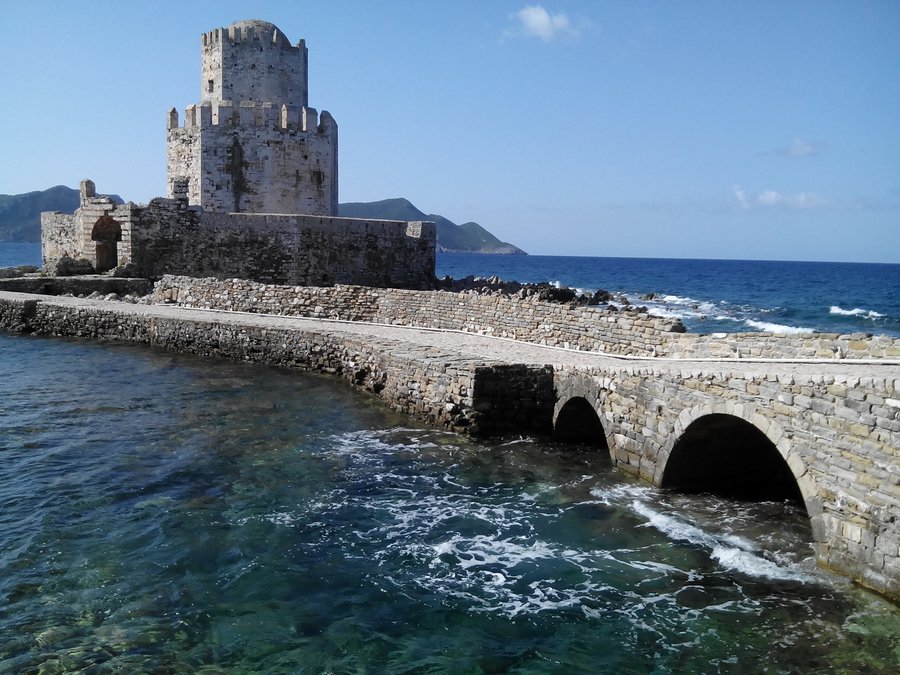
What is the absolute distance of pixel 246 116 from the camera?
2673cm

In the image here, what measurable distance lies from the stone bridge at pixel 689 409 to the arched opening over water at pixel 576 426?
2cm

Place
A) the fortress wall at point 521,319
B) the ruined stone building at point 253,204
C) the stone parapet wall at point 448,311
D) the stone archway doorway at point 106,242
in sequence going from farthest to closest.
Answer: the stone archway doorway at point 106,242
the ruined stone building at point 253,204
the stone parapet wall at point 448,311
the fortress wall at point 521,319

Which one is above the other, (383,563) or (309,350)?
(309,350)

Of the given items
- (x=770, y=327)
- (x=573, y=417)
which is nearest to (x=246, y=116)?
(x=573, y=417)

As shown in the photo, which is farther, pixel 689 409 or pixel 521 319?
pixel 521 319

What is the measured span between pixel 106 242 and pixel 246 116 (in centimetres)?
722

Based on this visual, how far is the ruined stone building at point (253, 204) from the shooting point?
25.9 meters

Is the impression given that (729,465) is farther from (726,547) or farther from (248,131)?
(248,131)

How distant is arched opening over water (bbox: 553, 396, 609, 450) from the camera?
12.3 m

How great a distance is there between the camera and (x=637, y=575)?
7.59 meters

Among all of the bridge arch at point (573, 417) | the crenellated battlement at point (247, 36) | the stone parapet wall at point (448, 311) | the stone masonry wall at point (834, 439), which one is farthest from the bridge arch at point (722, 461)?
the crenellated battlement at point (247, 36)

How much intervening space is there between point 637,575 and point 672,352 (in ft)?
17.7

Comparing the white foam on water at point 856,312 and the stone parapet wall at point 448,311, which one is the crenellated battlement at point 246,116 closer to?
→ the stone parapet wall at point 448,311

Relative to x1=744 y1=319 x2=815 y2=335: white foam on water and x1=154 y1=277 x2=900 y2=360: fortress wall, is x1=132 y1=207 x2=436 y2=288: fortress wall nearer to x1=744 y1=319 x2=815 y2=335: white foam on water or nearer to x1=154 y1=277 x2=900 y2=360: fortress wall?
x1=154 y1=277 x2=900 y2=360: fortress wall
